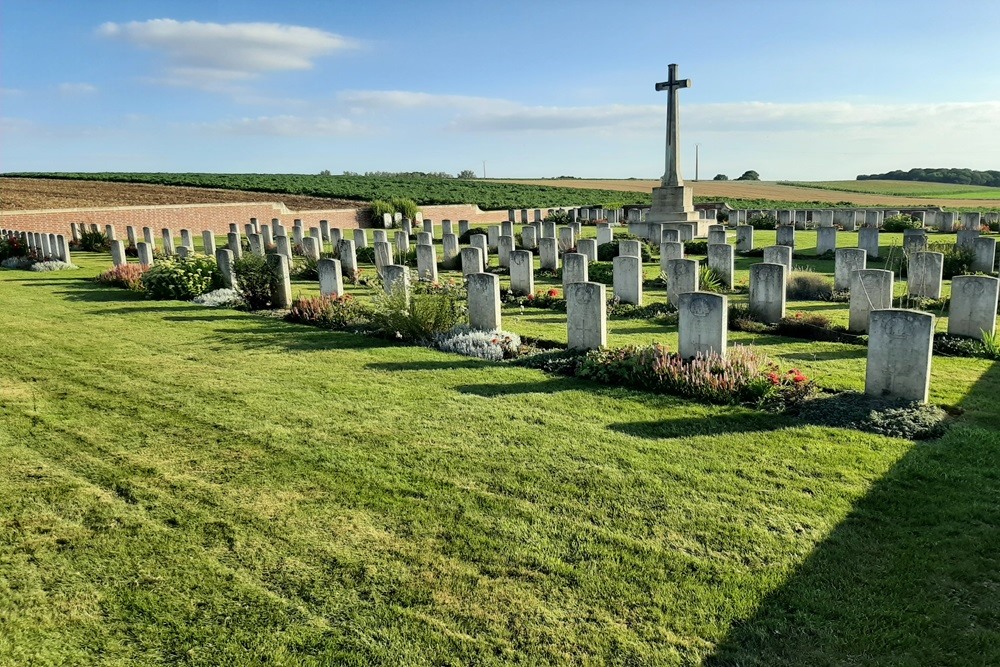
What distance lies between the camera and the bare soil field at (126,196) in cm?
4247

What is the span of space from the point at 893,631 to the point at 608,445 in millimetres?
2732

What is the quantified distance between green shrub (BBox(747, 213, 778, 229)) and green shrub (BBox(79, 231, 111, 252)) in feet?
84.1

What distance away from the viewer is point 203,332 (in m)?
11.0

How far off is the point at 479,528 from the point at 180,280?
39.4ft

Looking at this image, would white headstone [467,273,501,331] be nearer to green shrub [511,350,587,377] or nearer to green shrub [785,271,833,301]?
green shrub [511,350,587,377]

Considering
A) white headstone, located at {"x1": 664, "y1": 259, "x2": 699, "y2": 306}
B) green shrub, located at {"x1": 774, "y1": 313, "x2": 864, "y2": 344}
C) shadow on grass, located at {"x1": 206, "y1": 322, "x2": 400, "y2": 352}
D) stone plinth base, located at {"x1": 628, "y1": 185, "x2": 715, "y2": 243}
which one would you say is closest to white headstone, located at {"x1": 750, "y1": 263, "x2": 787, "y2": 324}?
green shrub, located at {"x1": 774, "y1": 313, "x2": 864, "y2": 344}

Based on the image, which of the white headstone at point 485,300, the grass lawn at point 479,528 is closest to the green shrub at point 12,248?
the grass lawn at point 479,528

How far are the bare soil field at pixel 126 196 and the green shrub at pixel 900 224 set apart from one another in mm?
29492

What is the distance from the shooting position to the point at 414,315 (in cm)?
1023

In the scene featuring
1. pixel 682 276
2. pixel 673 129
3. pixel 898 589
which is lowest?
pixel 898 589

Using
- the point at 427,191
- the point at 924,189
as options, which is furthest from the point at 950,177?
the point at 427,191

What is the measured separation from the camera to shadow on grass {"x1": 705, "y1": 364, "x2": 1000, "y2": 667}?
3471mm

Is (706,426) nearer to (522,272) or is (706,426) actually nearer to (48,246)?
(522,272)

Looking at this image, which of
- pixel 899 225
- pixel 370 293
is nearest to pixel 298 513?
pixel 370 293
